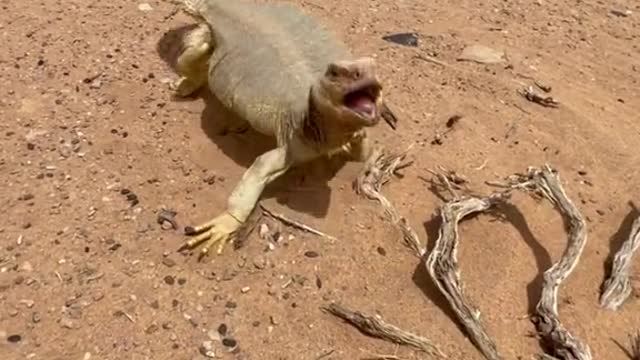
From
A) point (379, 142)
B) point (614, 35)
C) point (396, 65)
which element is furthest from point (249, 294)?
point (614, 35)

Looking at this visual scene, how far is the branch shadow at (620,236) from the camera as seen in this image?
4.26 metres

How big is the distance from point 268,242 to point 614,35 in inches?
133

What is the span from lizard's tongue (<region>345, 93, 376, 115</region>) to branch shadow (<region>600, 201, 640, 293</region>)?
1.44 metres

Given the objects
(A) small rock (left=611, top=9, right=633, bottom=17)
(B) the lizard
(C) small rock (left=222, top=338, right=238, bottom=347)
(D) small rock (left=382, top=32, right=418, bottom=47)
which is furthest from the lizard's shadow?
(A) small rock (left=611, top=9, right=633, bottom=17)

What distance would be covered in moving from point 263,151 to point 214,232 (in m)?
0.80

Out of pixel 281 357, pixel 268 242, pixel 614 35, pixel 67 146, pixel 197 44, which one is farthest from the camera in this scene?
pixel 614 35

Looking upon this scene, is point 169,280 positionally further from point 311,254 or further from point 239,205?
point 311,254

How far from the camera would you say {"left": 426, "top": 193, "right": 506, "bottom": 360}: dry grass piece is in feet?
12.4

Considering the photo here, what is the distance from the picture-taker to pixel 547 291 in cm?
393

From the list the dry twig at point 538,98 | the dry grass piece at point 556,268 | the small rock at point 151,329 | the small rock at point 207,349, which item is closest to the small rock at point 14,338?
the small rock at point 151,329

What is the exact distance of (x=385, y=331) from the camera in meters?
3.81

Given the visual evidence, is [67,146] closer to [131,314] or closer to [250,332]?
[131,314]

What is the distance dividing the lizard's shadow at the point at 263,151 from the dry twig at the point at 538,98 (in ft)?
4.54

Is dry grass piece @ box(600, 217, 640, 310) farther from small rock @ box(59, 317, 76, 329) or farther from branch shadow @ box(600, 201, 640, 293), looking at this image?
small rock @ box(59, 317, 76, 329)
